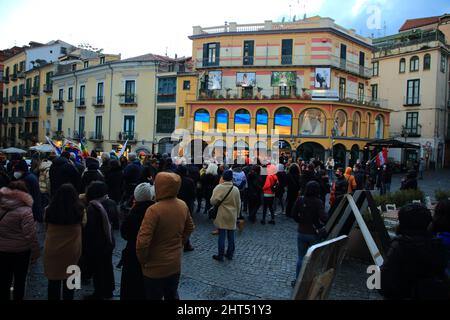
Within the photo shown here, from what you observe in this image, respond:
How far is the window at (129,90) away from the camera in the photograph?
3803 cm

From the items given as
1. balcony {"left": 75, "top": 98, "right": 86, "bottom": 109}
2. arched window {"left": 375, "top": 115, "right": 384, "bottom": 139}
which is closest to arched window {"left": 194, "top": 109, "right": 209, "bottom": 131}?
balcony {"left": 75, "top": 98, "right": 86, "bottom": 109}

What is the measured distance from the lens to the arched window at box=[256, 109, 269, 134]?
33406 millimetres

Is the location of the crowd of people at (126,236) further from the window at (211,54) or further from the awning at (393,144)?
the window at (211,54)

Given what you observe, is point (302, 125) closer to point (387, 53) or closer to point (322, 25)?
point (322, 25)

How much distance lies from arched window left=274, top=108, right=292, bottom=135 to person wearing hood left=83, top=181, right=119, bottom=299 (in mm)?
28468

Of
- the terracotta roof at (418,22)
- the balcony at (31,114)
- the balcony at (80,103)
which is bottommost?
the balcony at (31,114)

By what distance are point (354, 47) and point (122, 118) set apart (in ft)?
76.2

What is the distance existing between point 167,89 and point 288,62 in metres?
11.4

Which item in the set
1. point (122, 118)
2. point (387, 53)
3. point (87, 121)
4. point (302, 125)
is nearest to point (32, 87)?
point (87, 121)

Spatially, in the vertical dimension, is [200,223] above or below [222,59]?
below

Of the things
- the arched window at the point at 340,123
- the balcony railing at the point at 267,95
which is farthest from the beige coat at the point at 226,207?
the arched window at the point at 340,123

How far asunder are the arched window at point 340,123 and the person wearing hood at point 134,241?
98.1 ft

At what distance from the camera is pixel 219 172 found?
514 inches

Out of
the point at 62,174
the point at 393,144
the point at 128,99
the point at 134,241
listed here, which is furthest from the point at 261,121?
the point at 134,241
